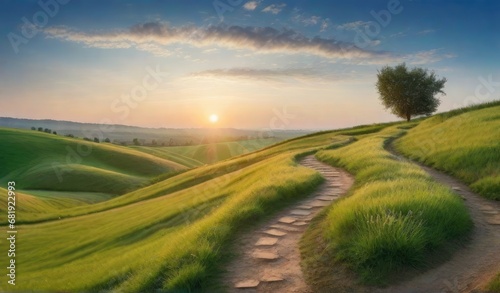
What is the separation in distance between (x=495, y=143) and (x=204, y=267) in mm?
17671

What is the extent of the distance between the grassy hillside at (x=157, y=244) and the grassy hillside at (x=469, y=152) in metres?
6.80

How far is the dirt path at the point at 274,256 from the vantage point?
788 centimetres

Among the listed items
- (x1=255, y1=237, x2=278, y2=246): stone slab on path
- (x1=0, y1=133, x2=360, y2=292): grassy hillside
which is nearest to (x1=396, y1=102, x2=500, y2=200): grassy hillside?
(x1=0, y1=133, x2=360, y2=292): grassy hillside

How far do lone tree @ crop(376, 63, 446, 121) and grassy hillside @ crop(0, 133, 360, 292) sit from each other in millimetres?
63066

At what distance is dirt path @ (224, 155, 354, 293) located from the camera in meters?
7.88

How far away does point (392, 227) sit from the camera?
8148 mm

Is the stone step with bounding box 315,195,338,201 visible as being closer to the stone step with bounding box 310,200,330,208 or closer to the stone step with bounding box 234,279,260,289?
the stone step with bounding box 310,200,330,208

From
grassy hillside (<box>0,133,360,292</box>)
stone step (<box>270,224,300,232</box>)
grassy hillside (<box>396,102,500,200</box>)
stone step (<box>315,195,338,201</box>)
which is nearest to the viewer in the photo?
grassy hillside (<box>0,133,360,292</box>)

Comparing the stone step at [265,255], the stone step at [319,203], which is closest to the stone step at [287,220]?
the stone step at [319,203]

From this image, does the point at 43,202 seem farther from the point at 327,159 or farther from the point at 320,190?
the point at 320,190

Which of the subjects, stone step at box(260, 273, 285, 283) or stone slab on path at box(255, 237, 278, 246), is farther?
stone slab on path at box(255, 237, 278, 246)

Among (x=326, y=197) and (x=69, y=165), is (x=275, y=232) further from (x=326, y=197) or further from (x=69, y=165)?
(x=69, y=165)

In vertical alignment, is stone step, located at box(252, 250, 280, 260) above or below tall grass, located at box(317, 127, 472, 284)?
below

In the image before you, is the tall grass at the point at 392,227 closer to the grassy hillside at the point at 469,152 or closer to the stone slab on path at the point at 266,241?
the stone slab on path at the point at 266,241
